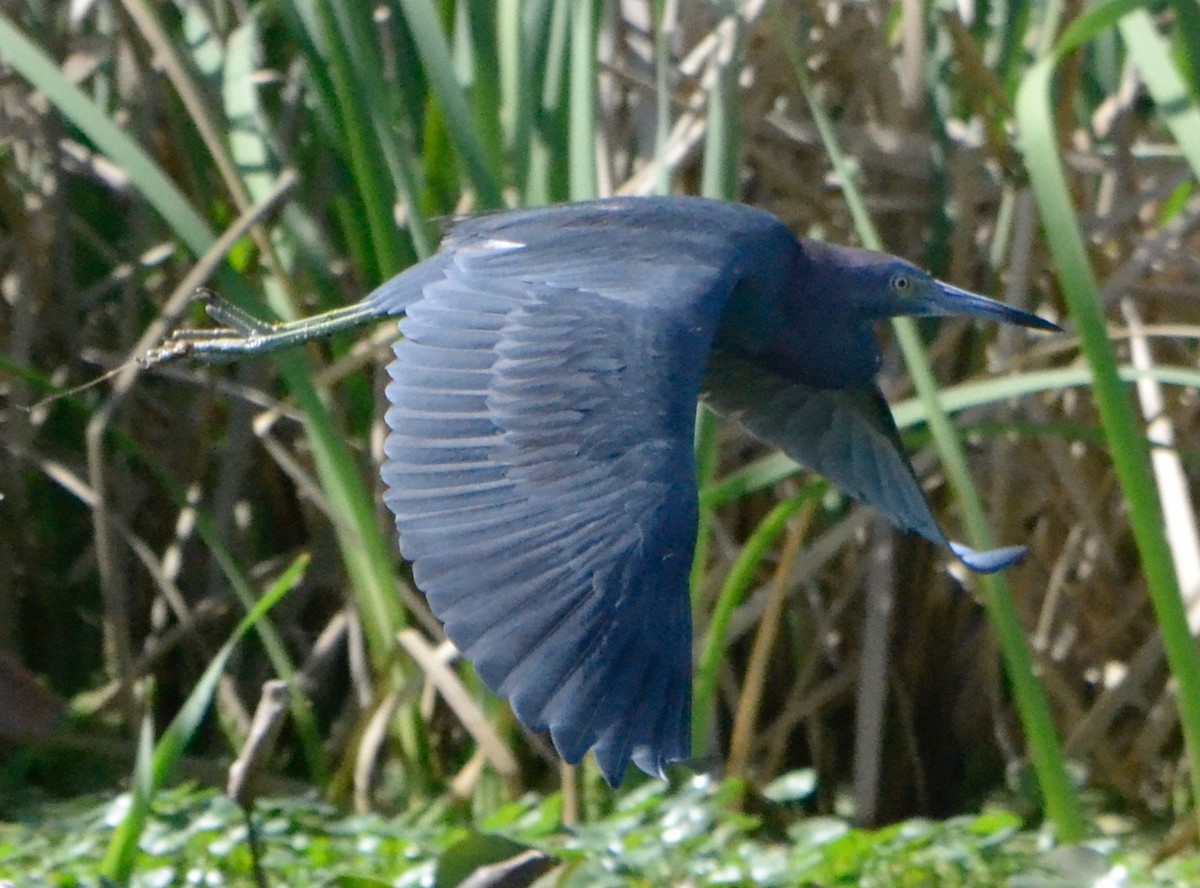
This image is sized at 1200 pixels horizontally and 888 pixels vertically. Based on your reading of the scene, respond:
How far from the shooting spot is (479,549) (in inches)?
53.4

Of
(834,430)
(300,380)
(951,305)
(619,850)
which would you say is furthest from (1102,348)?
(300,380)

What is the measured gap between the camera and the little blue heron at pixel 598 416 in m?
1.32

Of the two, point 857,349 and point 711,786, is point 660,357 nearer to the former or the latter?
point 857,349

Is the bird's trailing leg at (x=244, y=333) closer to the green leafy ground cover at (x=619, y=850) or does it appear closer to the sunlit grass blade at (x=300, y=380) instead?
the sunlit grass blade at (x=300, y=380)

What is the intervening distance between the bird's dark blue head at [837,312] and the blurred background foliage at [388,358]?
16cm

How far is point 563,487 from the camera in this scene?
1.43 metres

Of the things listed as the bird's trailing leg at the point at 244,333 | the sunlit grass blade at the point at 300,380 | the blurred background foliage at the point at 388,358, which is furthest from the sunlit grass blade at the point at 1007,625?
the sunlit grass blade at the point at 300,380

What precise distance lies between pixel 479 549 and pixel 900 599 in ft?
4.05

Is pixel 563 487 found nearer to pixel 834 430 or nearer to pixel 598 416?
pixel 598 416

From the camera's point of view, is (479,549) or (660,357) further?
(660,357)

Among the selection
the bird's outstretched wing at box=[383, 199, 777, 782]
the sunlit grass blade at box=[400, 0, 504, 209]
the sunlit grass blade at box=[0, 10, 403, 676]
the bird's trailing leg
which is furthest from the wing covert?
the sunlit grass blade at box=[0, 10, 403, 676]

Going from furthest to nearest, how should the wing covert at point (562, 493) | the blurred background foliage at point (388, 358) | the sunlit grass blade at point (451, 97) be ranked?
the blurred background foliage at point (388, 358), the sunlit grass blade at point (451, 97), the wing covert at point (562, 493)

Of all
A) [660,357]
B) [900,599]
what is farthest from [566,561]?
[900,599]

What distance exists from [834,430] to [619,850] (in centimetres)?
49
